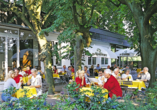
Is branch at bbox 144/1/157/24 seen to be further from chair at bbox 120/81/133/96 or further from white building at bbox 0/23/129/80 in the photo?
white building at bbox 0/23/129/80

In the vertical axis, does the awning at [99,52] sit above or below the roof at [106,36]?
below

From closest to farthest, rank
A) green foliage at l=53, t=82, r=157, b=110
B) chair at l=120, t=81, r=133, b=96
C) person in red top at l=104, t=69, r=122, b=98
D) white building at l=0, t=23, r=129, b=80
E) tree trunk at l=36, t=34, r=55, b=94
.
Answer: green foliage at l=53, t=82, r=157, b=110 → person in red top at l=104, t=69, r=122, b=98 → chair at l=120, t=81, r=133, b=96 → tree trunk at l=36, t=34, r=55, b=94 → white building at l=0, t=23, r=129, b=80

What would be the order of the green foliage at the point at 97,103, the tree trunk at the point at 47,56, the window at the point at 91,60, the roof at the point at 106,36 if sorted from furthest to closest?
the roof at the point at 106,36
the window at the point at 91,60
the tree trunk at the point at 47,56
the green foliage at the point at 97,103

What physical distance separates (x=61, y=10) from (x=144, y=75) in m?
5.40

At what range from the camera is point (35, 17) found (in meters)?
10.8

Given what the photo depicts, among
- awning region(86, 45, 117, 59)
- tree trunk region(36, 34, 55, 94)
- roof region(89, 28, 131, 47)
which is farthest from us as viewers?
roof region(89, 28, 131, 47)

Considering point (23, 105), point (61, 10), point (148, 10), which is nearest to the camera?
point (23, 105)

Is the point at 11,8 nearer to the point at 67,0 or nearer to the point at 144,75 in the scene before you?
the point at 67,0

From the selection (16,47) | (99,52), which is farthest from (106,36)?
(16,47)

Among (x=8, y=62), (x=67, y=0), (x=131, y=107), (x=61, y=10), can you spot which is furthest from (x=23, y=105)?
(x=8, y=62)

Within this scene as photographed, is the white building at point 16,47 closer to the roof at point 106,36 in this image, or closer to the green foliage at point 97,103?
the roof at point 106,36

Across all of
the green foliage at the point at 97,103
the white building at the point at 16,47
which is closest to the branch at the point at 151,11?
the green foliage at the point at 97,103

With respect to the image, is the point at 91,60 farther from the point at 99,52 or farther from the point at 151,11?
the point at 151,11

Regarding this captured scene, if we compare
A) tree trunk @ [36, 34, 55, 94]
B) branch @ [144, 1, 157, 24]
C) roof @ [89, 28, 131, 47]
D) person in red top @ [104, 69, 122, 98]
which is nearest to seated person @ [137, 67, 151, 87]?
branch @ [144, 1, 157, 24]
